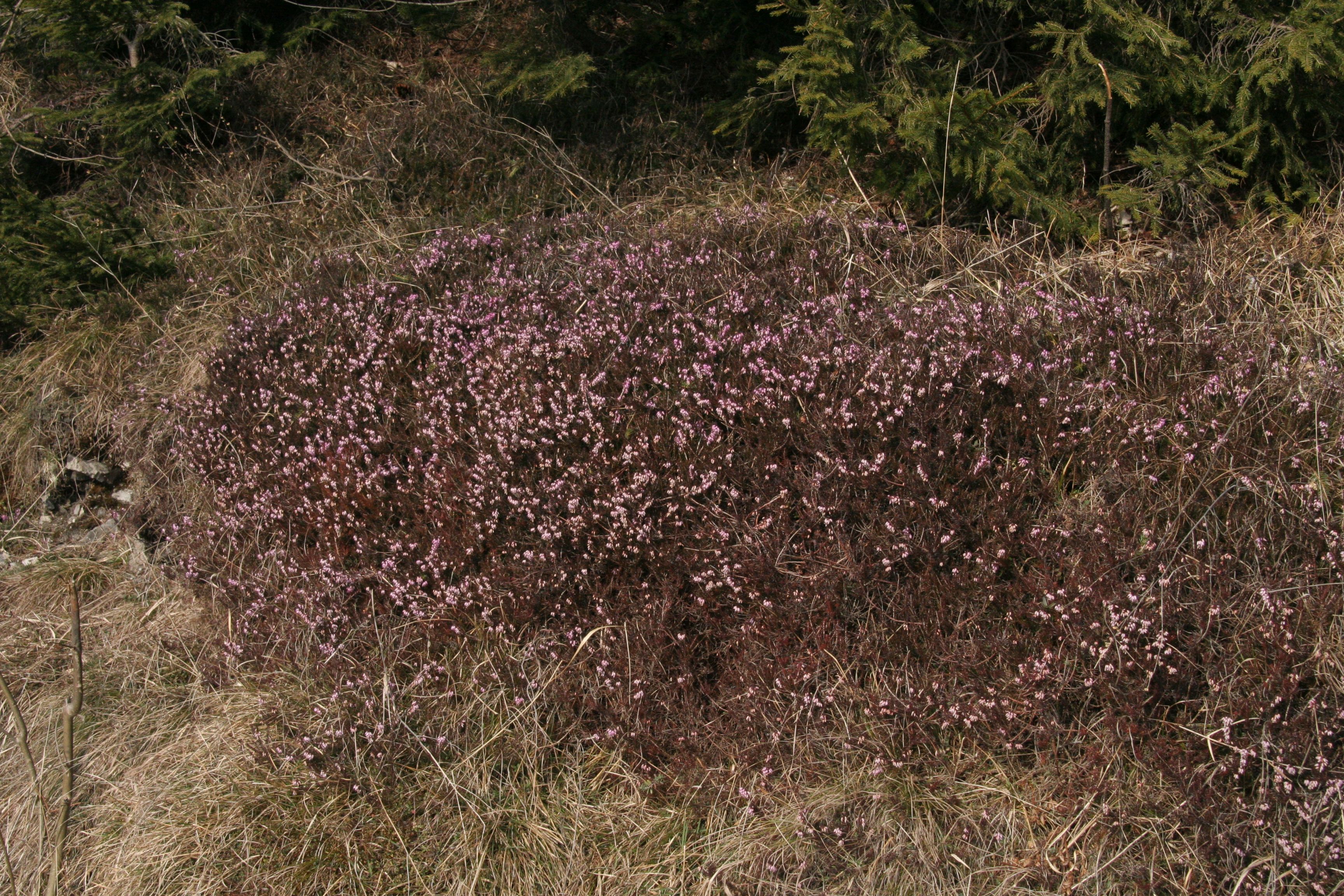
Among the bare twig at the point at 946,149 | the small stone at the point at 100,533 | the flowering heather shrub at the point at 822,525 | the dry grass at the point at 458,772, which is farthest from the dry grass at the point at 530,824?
the bare twig at the point at 946,149

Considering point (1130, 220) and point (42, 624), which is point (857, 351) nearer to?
point (1130, 220)

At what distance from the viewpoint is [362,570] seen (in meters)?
3.92

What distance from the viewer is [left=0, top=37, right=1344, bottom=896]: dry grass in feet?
9.74

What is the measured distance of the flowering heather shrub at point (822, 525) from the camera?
10.1ft

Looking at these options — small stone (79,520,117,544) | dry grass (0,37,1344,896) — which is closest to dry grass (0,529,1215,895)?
dry grass (0,37,1344,896)

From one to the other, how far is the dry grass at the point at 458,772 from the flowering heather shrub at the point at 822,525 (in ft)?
0.47

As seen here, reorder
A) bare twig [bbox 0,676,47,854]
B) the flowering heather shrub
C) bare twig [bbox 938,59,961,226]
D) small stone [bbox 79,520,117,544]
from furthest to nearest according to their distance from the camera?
small stone [bbox 79,520,117,544], bare twig [bbox 938,59,961,226], the flowering heather shrub, bare twig [bbox 0,676,47,854]

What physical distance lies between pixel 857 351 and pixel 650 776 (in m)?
1.76

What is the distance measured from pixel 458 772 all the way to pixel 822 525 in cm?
152

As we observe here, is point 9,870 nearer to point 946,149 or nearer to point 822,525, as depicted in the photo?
point 822,525

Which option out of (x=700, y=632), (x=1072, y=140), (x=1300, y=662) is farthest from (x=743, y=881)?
(x=1072, y=140)

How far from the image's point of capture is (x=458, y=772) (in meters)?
3.38

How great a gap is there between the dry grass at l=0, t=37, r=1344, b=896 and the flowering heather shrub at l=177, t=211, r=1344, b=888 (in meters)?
0.14

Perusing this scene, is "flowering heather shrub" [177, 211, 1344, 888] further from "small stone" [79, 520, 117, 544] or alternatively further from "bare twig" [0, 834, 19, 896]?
"bare twig" [0, 834, 19, 896]
